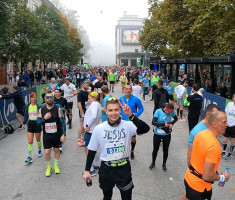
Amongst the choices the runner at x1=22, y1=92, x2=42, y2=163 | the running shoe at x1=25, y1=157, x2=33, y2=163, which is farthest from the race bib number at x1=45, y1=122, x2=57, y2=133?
the running shoe at x1=25, y1=157, x2=33, y2=163

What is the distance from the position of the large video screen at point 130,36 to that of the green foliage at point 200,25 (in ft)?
309

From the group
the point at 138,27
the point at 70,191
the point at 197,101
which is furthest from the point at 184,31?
the point at 138,27

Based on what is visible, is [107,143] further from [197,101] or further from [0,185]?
[197,101]

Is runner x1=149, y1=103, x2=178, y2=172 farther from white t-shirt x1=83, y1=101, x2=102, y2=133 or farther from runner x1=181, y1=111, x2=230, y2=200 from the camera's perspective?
runner x1=181, y1=111, x2=230, y2=200

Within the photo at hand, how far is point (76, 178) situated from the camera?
5.61 metres

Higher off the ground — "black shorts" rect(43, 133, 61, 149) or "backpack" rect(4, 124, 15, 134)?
"black shorts" rect(43, 133, 61, 149)

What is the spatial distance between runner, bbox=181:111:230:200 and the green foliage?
8.84 metres

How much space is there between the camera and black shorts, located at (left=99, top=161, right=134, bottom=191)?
3.27 metres

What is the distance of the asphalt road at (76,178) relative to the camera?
490 centimetres

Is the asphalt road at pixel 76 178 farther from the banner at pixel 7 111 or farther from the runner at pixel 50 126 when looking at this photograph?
the banner at pixel 7 111

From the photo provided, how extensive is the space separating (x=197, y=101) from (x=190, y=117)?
22.0 inches

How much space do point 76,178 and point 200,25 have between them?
30.1 ft

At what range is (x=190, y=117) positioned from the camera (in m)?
7.98

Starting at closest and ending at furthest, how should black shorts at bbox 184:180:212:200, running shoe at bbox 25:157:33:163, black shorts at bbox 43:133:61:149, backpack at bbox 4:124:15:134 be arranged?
black shorts at bbox 184:180:212:200, black shorts at bbox 43:133:61:149, running shoe at bbox 25:157:33:163, backpack at bbox 4:124:15:134
